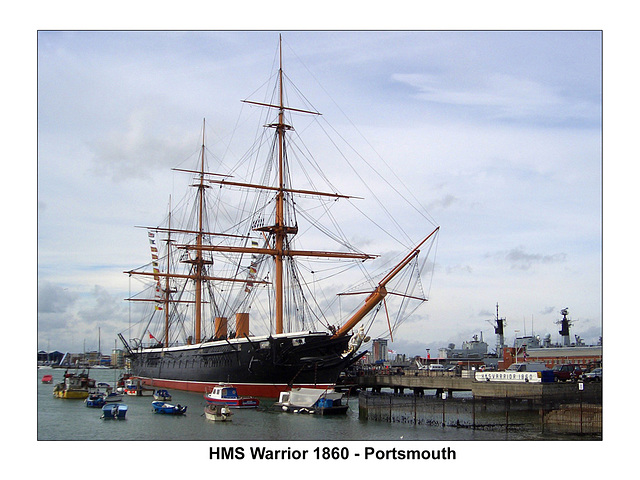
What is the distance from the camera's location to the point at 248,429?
38.9 metres

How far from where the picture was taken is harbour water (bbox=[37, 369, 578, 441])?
119ft

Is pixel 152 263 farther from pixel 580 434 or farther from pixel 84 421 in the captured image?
pixel 580 434

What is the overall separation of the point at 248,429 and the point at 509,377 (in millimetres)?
23099

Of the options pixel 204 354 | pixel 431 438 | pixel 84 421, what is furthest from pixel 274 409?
pixel 204 354

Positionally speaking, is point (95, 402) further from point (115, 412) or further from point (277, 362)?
point (277, 362)

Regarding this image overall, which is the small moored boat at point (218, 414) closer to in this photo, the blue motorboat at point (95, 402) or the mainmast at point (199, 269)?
the blue motorboat at point (95, 402)

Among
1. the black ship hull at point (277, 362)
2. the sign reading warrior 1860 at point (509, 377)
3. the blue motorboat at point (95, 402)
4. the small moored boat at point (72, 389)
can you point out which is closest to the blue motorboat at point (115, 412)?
the blue motorboat at point (95, 402)

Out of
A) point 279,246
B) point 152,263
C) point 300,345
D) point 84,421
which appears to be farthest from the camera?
point 152,263

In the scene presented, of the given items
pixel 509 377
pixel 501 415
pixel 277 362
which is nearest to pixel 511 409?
pixel 501 415

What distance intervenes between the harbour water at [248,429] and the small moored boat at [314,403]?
84 centimetres

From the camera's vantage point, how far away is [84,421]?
1801 inches

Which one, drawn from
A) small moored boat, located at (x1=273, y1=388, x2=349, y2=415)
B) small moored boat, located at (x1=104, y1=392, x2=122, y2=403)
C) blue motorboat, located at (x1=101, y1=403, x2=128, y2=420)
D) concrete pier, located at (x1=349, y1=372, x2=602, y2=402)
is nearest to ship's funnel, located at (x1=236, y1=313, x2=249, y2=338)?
small moored boat, located at (x1=104, y1=392, x2=122, y2=403)

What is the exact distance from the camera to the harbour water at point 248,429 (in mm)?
36375
